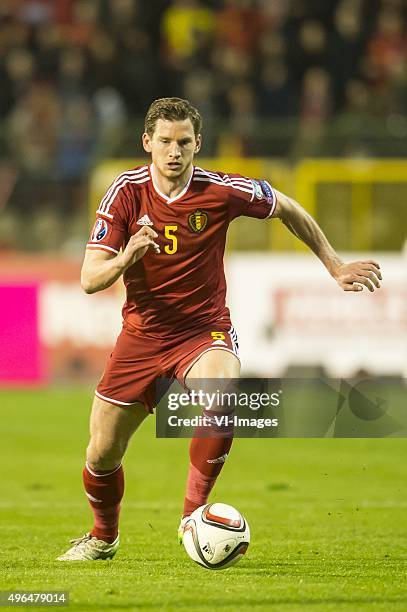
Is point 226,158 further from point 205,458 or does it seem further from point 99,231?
point 205,458

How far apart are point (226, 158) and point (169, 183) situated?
973cm

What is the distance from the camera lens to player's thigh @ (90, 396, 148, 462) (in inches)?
266

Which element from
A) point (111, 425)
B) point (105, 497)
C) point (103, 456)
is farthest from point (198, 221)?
point (105, 497)

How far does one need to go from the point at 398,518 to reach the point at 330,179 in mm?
8402

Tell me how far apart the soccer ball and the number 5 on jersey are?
1290 mm

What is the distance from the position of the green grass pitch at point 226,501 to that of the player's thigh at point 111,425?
579mm

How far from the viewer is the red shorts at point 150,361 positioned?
22.0 feet

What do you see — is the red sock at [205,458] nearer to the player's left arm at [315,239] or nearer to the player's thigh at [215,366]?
the player's thigh at [215,366]

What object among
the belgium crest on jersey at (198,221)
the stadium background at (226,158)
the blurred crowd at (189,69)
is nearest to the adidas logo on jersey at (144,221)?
the belgium crest on jersey at (198,221)

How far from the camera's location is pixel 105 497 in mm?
7008

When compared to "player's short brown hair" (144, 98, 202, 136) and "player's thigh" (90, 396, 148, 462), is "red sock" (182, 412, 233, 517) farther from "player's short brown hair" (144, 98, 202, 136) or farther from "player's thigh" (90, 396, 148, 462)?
"player's short brown hair" (144, 98, 202, 136)

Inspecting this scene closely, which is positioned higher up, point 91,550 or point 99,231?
point 99,231

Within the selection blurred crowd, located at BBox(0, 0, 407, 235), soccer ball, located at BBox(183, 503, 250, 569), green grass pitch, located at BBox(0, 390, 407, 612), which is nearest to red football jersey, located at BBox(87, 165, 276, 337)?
soccer ball, located at BBox(183, 503, 250, 569)

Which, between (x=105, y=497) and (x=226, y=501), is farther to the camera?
(x=226, y=501)
